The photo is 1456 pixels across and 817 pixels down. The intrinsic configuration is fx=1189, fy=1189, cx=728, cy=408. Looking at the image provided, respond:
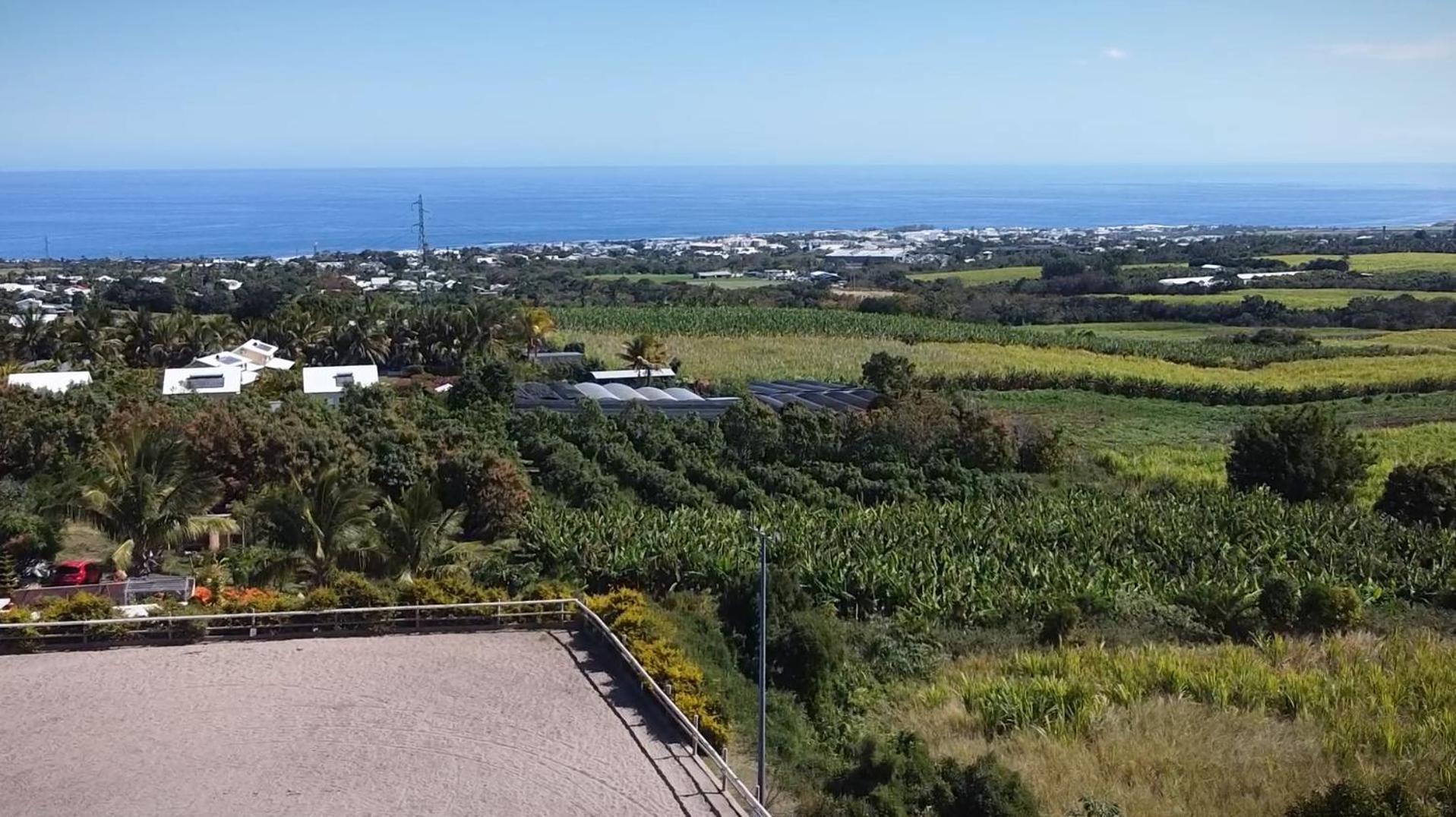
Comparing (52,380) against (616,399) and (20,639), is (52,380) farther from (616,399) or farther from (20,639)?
(20,639)

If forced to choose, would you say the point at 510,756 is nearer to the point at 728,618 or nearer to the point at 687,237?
the point at 728,618

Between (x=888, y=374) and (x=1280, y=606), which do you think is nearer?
(x=1280, y=606)

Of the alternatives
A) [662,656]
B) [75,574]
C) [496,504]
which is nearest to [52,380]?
[75,574]

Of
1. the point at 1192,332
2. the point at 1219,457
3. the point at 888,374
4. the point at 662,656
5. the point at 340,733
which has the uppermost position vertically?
the point at 662,656

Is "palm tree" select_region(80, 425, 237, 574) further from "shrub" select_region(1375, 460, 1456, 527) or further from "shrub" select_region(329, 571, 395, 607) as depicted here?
"shrub" select_region(1375, 460, 1456, 527)

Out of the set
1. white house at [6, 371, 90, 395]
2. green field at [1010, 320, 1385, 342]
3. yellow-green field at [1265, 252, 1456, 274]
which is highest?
yellow-green field at [1265, 252, 1456, 274]

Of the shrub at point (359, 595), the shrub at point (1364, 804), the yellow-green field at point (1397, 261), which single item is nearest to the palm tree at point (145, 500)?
the shrub at point (359, 595)

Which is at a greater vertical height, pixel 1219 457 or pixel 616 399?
pixel 616 399

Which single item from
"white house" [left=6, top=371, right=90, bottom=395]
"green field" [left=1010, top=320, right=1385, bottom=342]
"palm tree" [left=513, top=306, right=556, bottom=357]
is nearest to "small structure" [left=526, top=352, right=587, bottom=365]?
"palm tree" [left=513, top=306, right=556, bottom=357]
